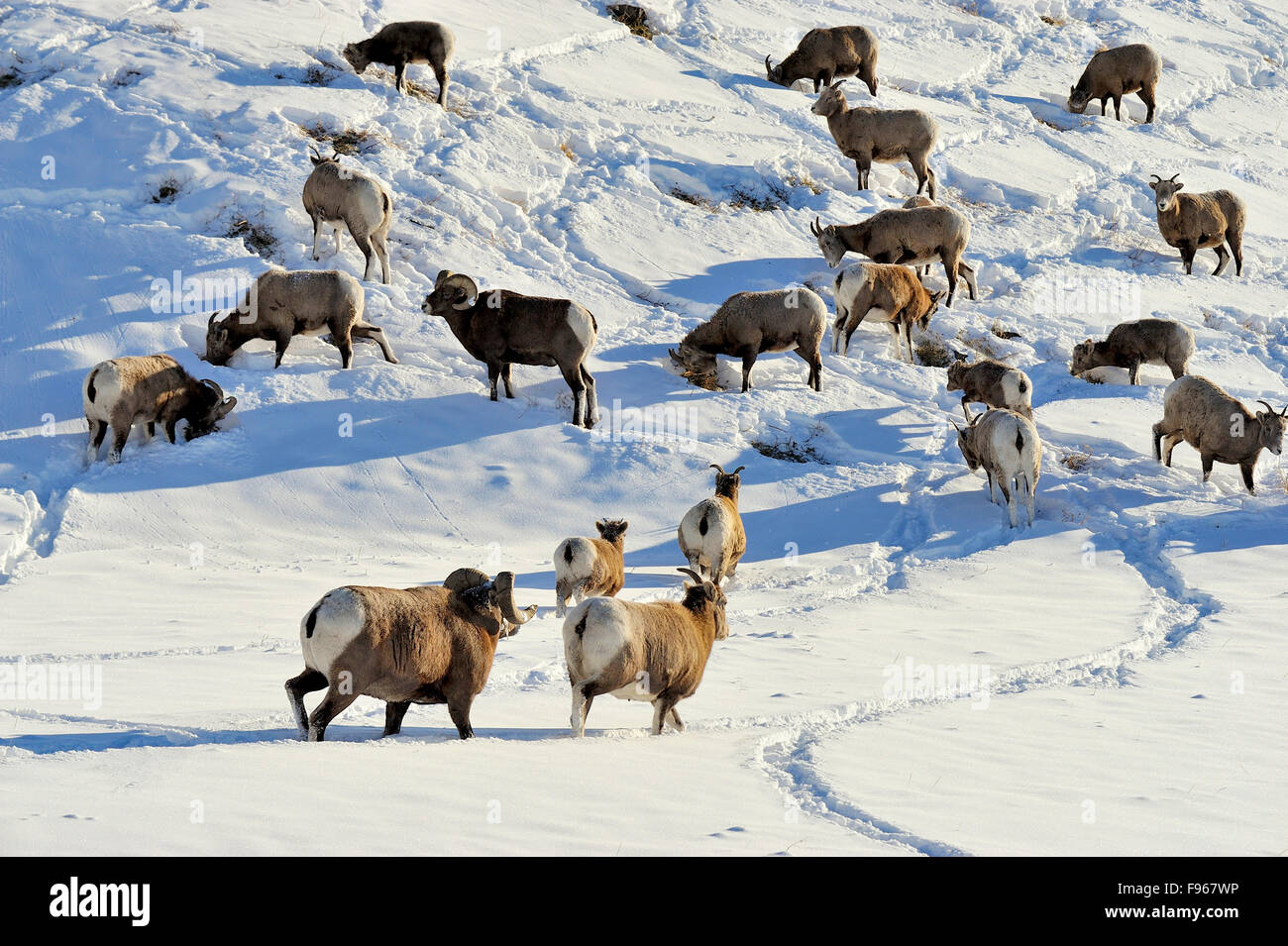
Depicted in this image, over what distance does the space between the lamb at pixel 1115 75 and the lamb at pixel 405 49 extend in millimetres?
15731

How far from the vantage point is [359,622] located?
737cm

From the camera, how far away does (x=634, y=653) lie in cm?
804

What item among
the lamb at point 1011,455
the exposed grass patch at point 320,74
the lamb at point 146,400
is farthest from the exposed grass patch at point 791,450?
the exposed grass patch at point 320,74

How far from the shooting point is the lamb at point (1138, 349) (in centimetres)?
1966

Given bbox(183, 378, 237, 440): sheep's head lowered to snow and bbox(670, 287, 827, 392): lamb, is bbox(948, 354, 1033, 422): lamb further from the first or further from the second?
bbox(183, 378, 237, 440): sheep's head lowered to snow

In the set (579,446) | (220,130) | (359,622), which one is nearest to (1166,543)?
(579,446)

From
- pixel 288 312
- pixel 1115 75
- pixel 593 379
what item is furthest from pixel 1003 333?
pixel 1115 75

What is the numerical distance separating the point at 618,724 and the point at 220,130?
1444 cm

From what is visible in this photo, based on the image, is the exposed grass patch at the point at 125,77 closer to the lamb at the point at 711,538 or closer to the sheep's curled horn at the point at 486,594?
the lamb at the point at 711,538

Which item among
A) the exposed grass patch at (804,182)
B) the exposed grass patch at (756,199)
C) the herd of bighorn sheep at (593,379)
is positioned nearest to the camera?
the herd of bighorn sheep at (593,379)

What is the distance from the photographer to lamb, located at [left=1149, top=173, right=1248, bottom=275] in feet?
80.6

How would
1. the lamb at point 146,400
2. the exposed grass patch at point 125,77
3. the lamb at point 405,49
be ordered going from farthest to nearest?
the lamb at point 405,49 → the exposed grass patch at point 125,77 → the lamb at point 146,400

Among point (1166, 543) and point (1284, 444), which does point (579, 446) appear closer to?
point (1166, 543)

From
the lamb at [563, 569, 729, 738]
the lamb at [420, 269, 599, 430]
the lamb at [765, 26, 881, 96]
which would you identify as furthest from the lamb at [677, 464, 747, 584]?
the lamb at [765, 26, 881, 96]
